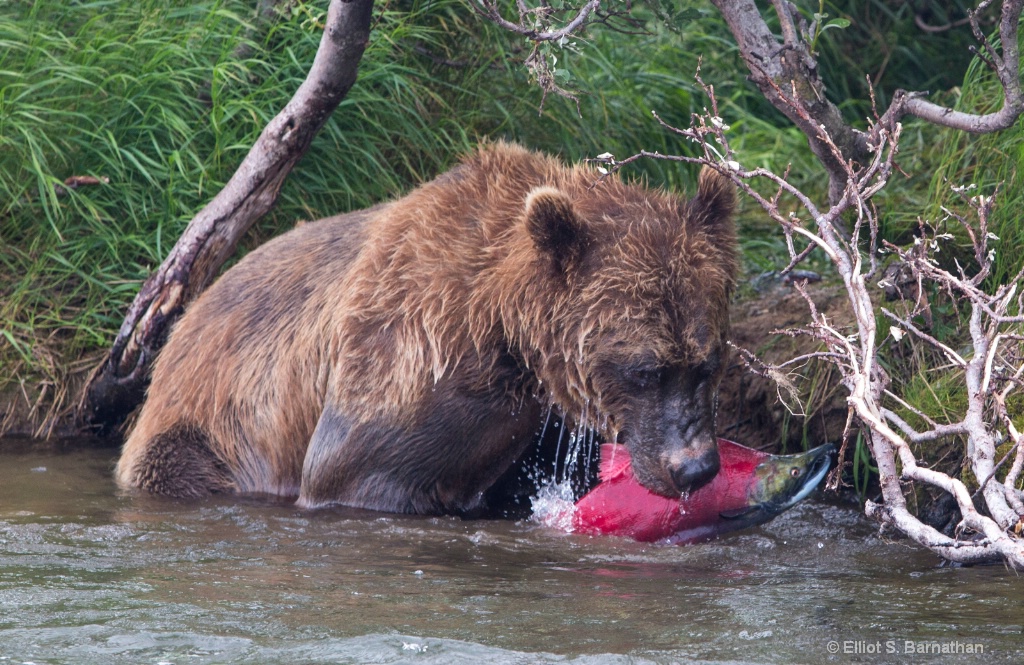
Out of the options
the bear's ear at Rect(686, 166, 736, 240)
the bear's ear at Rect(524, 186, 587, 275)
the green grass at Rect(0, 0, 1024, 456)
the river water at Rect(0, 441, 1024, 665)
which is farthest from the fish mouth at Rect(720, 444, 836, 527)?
the green grass at Rect(0, 0, 1024, 456)

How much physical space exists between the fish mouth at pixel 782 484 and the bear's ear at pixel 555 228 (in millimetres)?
1017

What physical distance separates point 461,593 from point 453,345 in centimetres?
129

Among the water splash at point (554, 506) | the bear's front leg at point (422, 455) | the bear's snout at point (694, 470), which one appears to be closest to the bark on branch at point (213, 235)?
the bear's front leg at point (422, 455)

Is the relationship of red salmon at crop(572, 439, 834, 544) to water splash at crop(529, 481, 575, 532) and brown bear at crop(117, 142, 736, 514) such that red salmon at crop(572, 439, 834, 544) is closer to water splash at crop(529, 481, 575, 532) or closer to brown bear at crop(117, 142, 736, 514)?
water splash at crop(529, 481, 575, 532)

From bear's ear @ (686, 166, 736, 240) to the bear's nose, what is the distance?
88 cm

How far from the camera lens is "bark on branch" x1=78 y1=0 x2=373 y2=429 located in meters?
5.79

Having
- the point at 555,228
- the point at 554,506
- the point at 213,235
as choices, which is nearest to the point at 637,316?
the point at 555,228

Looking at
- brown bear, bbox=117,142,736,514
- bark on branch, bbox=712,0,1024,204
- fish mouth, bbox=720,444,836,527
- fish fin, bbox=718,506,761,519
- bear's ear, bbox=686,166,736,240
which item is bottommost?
fish fin, bbox=718,506,761,519

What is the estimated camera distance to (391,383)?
4.80 metres

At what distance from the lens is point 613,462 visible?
15.4ft

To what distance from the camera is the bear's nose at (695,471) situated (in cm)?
423

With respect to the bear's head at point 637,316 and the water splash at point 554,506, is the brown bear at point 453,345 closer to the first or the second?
the bear's head at point 637,316

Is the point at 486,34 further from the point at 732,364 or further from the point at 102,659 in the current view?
the point at 102,659

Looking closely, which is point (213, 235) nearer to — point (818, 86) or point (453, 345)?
point (453, 345)
